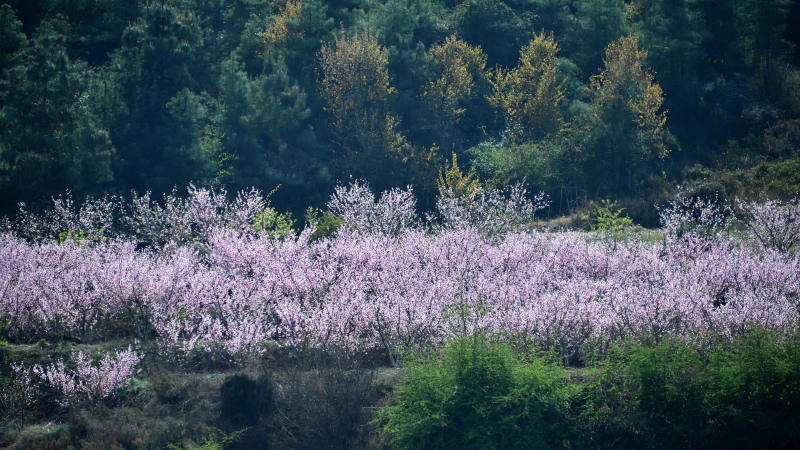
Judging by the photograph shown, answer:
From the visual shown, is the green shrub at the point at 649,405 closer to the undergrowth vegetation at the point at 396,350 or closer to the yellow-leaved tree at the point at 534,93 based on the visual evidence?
the undergrowth vegetation at the point at 396,350

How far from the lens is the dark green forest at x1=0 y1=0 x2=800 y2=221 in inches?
1068

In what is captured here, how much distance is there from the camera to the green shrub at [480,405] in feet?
32.8

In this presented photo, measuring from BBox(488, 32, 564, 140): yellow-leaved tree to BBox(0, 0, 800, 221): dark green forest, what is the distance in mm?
92

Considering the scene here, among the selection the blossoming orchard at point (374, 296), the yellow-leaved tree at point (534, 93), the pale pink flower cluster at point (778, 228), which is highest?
the yellow-leaved tree at point (534, 93)

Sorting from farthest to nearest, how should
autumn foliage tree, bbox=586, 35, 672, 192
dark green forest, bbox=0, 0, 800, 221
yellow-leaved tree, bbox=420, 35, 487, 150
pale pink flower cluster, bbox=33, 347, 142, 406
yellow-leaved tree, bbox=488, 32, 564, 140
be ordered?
yellow-leaved tree, bbox=488, 32, 564, 140
yellow-leaved tree, bbox=420, 35, 487, 150
autumn foliage tree, bbox=586, 35, 672, 192
dark green forest, bbox=0, 0, 800, 221
pale pink flower cluster, bbox=33, 347, 142, 406

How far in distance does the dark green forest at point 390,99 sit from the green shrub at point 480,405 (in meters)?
19.1

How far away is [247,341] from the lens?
12.6m

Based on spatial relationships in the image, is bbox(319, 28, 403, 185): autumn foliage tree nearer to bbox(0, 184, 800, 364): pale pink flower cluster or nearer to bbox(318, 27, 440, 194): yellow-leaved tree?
bbox(318, 27, 440, 194): yellow-leaved tree

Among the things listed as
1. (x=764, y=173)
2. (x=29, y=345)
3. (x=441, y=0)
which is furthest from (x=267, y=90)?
(x=764, y=173)

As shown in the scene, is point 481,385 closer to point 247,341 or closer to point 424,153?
point 247,341

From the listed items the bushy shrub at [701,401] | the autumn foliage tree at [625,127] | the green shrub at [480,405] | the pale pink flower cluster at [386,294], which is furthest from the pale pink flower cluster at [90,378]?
the autumn foliage tree at [625,127]

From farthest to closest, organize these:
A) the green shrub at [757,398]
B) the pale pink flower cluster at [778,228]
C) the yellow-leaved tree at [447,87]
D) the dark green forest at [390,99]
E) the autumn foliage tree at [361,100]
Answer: the yellow-leaved tree at [447,87] < the autumn foliage tree at [361,100] < the dark green forest at [390,99] < the pale pink flower cluster at [778,228] < the green shrub at [757,398]

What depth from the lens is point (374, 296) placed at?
14.3m

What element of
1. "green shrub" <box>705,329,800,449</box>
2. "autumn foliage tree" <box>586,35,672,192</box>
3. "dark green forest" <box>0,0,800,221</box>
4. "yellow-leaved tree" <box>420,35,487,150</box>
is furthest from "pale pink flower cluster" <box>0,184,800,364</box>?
"yellow-leaved tree" <box>420,35,487,150</box>
